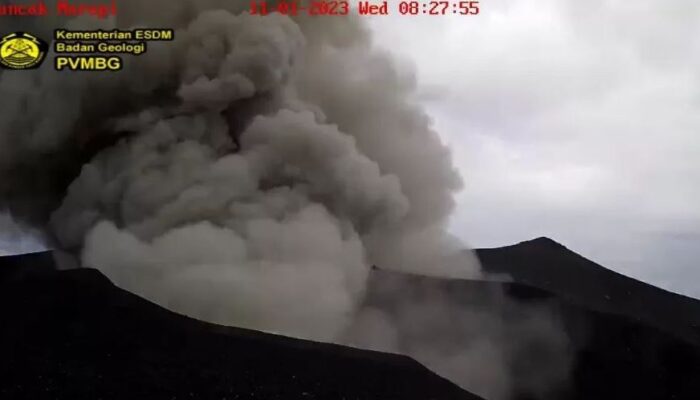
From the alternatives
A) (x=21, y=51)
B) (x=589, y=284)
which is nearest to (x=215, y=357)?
(x=21, y=51)

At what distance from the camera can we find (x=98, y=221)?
2062cm

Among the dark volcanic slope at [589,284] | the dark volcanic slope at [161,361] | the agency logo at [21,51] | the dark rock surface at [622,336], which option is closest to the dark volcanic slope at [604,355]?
the dark rock surface at [622,336]

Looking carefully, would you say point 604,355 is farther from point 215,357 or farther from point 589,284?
point 215,357

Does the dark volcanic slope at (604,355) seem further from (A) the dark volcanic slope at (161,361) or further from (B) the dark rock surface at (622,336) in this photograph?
(A) the dark volcanic slope at (161,361)

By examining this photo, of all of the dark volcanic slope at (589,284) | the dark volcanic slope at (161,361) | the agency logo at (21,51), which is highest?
the agency logo at (21,51)

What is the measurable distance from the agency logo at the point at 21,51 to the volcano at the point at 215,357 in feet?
17.7

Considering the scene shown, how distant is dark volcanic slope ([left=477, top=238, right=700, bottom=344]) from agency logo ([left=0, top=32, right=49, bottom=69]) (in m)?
15.5

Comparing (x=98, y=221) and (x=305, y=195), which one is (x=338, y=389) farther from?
(x=98, y=221)

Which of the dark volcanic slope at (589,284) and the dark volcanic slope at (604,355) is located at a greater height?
the dark volcanic slope at (589,284)

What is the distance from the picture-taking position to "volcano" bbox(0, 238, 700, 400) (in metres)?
11.7

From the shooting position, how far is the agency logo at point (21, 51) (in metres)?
18.1

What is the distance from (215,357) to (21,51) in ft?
34.7

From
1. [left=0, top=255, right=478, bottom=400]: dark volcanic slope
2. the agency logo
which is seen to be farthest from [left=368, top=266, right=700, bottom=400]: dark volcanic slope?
the agency logo

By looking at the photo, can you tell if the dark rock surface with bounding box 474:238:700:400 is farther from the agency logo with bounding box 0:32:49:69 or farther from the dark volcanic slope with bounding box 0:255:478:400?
the agency logo with bounding box 0:32:49:69
